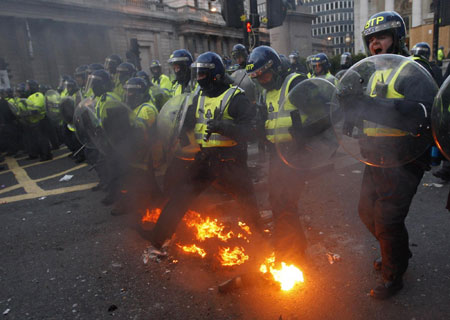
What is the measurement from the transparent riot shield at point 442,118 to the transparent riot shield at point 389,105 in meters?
0.11

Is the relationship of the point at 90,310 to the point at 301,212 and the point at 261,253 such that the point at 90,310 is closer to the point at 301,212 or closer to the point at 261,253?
the point at 261,253

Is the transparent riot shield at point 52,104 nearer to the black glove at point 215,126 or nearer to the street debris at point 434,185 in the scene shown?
the black glove at point 215,126

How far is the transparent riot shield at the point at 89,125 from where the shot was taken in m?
4.77

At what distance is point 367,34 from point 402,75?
1.82 feet

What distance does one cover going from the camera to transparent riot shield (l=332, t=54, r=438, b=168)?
2268 mm

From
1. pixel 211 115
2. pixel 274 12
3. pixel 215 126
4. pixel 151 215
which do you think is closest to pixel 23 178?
pixel 151 215

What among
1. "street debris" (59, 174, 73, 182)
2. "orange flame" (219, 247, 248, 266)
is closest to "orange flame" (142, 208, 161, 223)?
"orange flame" (219, 247, 248, 266)

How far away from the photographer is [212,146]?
3.50 metres

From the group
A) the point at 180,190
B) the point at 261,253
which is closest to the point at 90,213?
the point at 180,190

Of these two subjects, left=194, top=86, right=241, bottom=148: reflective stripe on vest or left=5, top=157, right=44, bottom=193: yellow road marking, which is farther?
left=5, top=157, right=44, bottom=193: yellow road marking

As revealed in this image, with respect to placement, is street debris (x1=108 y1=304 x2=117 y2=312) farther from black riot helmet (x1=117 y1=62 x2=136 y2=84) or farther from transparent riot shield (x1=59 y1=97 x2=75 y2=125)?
black riot helmet (x1=117 y1=62 x2=136 y2=84)

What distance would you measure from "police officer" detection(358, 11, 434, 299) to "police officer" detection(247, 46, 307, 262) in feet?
2.07

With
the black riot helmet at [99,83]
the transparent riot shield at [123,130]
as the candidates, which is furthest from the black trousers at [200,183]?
the black riot helmet at [99,83]

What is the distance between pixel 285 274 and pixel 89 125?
3.37 m
